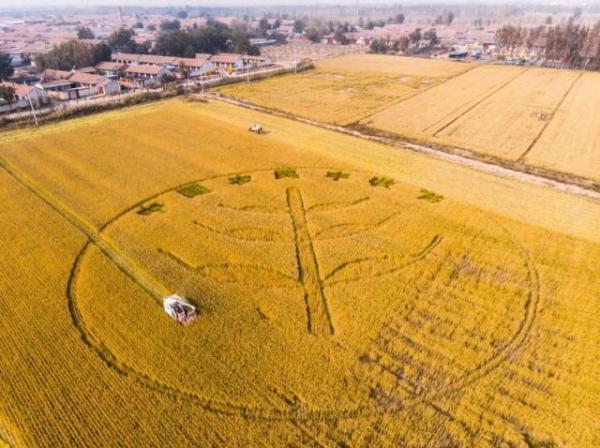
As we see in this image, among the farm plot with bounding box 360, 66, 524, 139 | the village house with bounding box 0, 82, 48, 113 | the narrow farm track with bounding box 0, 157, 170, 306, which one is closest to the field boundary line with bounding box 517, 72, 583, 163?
the farm plot with bounding box 360, 66, 524, 139

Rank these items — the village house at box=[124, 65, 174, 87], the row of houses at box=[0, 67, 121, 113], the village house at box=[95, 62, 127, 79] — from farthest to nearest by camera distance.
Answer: the village house at box=[95, 62, 127, 79], the village house at box=[124, 65, 174, 87], the row of houses at box=[0, 67, 121, 113]

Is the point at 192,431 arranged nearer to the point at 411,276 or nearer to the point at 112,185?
the point at 411,276

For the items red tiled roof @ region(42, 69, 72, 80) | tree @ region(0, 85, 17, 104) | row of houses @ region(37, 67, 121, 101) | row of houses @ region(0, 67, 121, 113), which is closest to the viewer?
tree @ region(0, 85, 17, 104)

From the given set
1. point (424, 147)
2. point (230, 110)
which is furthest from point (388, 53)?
point (424, 147)

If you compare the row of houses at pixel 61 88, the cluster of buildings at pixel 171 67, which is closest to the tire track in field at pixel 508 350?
the row of houses at pixel 61 88

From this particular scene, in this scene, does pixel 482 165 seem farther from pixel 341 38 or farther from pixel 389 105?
pixel 341 38

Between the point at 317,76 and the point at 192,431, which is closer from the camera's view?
the point at 192,431

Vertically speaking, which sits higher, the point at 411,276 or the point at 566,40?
the point at 566,40

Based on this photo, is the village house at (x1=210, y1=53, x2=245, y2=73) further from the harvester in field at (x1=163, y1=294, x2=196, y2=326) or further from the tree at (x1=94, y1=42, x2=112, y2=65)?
the harvester in field at (x1=163, y1=294, x2=196, y2=326)
